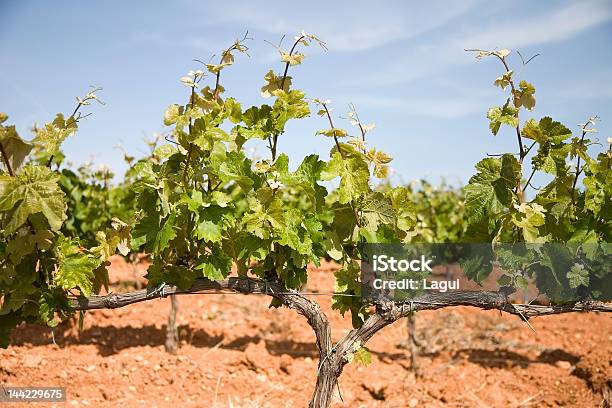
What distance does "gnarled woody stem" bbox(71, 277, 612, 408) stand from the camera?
3.23 metres

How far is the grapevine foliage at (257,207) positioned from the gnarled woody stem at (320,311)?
78mm

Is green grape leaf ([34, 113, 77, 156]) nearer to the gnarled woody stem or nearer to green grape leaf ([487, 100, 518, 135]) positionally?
the gnarled woody stem

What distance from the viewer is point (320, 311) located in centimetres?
328

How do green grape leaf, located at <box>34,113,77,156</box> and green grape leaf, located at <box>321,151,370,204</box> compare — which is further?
green grape leaf, located at <box>34,113,77,156</box>

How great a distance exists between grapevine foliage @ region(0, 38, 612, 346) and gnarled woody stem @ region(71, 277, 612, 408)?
0.26 feet

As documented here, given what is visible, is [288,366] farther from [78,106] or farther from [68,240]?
[78,106]

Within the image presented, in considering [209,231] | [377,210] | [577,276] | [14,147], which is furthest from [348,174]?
[14,147]

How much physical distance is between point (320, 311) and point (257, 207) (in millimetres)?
692

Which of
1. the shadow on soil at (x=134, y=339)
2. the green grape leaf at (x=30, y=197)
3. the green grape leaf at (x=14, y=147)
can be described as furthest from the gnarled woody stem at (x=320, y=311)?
the shadow on soil at (x=134, y=339)

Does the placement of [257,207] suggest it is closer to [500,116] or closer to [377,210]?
[377,210]

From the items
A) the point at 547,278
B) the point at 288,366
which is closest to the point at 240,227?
the point at 547,278

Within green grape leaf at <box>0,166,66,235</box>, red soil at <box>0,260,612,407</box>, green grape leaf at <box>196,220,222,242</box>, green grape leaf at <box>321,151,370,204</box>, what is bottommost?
red soil at <box>0,260,612,407</box>

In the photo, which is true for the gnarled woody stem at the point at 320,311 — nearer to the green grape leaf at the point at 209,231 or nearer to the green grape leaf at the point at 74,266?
the green grape leaf at the point at 74,266

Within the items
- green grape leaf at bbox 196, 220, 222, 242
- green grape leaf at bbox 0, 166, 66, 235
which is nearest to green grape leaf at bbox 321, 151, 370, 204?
green grape leaf at bbox 196, 220, 222, 242
